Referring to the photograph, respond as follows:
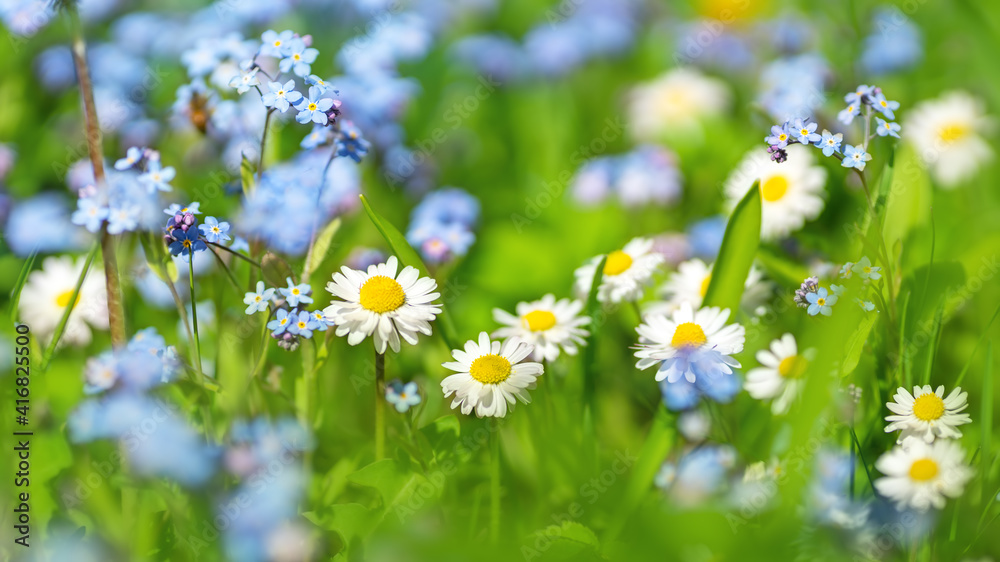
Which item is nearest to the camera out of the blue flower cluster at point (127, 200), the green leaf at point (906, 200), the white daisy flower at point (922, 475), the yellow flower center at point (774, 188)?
the white daisy flower at point (922, 475)

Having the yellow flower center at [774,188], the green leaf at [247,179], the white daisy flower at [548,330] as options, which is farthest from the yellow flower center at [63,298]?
the yellow flower center at [774,188]

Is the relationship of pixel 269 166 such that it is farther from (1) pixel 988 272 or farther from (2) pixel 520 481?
(1) pixel 988 272

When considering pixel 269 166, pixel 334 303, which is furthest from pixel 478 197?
pixel 334 303

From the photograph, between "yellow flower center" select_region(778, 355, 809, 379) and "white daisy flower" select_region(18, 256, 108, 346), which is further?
"white daisy flower" select_region(18, 256, 108, 346)

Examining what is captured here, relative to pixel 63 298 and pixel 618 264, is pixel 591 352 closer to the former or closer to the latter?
pixel 618 264

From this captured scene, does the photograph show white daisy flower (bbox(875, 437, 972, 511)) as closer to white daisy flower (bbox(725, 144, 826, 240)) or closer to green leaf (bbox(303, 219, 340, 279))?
white daisy flower (bbox(725, 144, 826, 240))

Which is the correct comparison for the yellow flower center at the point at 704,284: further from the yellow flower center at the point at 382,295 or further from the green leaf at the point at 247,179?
the green leaf at the point at 247,179

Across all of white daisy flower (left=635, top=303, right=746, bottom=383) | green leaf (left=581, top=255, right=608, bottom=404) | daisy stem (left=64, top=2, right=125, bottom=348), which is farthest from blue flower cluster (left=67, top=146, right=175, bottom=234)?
white daisy flower (left=635, top=303, right=746, bottom=383)
